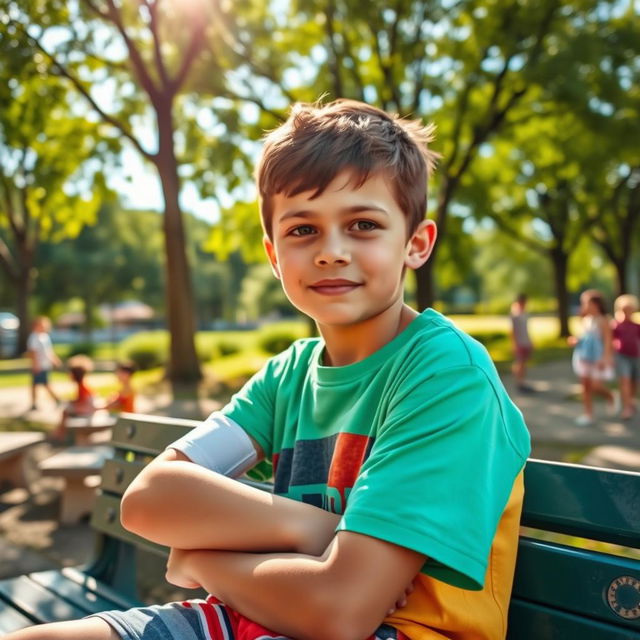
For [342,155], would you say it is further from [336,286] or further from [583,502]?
[583,502]

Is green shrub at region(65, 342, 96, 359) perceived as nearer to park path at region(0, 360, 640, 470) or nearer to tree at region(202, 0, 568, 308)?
park path at region(0, 360, 640, 470)

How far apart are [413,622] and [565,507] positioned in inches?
17.3

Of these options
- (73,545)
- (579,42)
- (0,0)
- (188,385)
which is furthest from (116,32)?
(73,545)

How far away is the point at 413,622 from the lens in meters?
1.53

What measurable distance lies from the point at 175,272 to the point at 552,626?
556 inches

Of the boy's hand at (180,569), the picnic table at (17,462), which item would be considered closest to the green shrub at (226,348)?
the picnic table at (17,462)

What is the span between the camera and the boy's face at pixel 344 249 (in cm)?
173

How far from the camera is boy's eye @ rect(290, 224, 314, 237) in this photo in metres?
1.79

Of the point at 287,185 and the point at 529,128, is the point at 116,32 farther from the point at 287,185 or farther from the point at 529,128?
the point at 287,185

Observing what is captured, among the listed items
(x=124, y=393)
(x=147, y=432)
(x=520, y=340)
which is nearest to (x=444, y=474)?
(x=147, y=432)

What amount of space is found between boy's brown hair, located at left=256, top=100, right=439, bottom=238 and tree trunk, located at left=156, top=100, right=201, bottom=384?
13.3 m

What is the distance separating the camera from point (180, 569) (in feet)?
5.73

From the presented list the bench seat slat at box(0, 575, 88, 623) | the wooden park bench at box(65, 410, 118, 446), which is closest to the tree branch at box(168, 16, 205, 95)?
the wooden park bench at box(65, 410, 118, 446)

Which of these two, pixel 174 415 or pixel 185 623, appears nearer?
pixel 185 623
